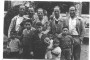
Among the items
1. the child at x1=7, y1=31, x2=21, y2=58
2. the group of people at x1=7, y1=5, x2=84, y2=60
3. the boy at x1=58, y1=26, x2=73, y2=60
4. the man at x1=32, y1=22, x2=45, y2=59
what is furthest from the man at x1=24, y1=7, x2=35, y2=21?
the boy at x1=58, y1=26, x2=73, y2=60

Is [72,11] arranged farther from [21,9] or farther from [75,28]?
[21,9]

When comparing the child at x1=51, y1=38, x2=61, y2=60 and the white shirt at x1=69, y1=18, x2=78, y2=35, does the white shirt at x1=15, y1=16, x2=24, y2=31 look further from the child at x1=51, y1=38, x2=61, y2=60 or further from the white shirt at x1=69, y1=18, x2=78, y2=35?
the white shirt at x1=69, y1=18, x2=78, y2=35

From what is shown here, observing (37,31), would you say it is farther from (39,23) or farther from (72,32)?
(72,32)

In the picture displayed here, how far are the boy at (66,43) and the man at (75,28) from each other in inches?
2.2

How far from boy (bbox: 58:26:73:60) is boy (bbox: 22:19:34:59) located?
414mm

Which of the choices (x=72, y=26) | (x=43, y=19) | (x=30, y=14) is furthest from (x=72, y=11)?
(x=30, y=14)

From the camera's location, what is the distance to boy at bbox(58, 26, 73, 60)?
11.2ft

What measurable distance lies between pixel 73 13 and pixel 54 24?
30 cm

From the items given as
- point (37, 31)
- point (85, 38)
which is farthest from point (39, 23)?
point (85, 38)

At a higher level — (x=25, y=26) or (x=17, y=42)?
(x=25, y=26)

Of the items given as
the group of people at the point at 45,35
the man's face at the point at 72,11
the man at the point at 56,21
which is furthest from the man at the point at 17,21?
the man's face at the point at 72,11

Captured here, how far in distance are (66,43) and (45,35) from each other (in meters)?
0.31

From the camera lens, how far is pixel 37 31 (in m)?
3.45

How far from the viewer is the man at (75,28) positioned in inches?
134
